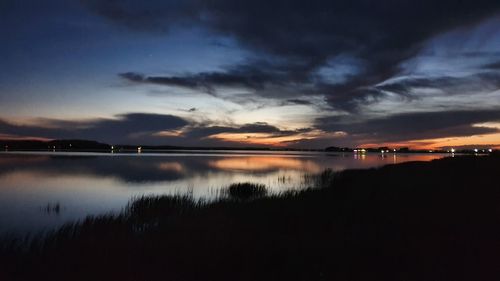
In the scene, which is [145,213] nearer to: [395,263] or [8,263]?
[8,263]

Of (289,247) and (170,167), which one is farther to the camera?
(170,167)

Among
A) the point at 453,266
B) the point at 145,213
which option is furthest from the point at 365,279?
the point at 145,213

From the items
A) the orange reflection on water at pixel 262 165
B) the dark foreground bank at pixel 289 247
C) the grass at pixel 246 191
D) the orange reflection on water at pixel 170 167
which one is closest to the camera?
the dark foreground bank at pixel 289 247

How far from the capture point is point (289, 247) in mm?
9922

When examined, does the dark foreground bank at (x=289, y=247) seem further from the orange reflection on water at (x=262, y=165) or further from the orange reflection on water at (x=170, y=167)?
the orange reflection on water at (x=262, y=165)

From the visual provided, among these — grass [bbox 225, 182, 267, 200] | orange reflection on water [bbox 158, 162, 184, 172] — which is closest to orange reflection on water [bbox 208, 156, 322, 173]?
orange reflection on water [bbox 158, 162, 184, 172]

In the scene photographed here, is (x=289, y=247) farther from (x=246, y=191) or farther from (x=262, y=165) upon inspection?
(x=262, y=165)

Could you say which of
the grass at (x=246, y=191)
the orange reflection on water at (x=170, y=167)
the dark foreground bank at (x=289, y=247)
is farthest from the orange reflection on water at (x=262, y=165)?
the dark foreground bank at (x=289, y=247)

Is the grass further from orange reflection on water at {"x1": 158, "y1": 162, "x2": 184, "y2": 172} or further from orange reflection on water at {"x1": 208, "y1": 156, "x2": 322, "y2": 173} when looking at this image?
orange reflection on water at {"x1": 158, "y1": 162, "x2": 184, "y2": 172}

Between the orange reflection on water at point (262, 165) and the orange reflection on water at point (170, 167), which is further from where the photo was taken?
the orange reflection on water at point (262, 165)

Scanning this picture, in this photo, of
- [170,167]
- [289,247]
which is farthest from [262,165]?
[289,247]

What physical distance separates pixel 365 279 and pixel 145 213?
13579 mm

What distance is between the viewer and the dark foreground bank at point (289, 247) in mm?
8305

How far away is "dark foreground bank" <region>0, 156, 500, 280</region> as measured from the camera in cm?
830
